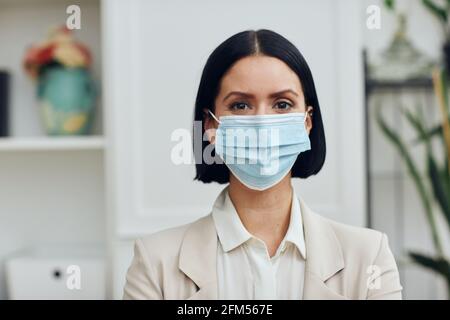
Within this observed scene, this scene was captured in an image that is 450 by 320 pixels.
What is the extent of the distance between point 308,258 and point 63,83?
0.80m

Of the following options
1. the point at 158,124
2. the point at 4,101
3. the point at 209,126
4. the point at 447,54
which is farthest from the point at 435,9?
the point at 4,101

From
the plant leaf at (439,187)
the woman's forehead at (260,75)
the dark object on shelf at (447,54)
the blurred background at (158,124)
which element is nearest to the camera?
the woman's forehead at (260,75)

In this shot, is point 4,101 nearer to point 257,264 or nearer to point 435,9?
point 257,264

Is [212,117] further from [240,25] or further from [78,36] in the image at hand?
[78,36]

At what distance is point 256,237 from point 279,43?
0.24 m

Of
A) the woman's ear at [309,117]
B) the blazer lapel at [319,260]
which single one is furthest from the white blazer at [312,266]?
the woman's ear at [309,117]

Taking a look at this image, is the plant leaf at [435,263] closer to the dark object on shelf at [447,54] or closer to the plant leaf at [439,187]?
the plant leaf at [439,187]

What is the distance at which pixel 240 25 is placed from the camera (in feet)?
2.98

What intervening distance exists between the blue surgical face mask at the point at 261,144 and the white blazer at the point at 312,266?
0.07 metres

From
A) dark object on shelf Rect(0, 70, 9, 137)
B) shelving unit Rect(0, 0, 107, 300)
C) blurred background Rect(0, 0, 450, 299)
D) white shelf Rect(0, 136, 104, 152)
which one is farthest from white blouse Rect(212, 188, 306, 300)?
dark object on shelf Rect(0, 70, 9, 137)

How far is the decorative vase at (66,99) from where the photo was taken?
127 centimetres

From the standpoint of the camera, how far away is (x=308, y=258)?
0.70 meters

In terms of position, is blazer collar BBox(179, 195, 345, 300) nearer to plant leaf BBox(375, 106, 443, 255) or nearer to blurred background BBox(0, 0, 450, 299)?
blurred background BBox(0, 0, 450, 299)

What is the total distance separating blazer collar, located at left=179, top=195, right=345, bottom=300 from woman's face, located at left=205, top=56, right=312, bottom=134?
0.14m
